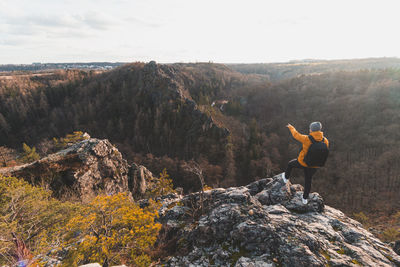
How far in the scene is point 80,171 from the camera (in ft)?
75.9

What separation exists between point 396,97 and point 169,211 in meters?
135

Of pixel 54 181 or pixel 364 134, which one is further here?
pixel 364 134

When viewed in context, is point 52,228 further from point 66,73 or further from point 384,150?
point 66,73

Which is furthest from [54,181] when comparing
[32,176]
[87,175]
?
[87,175]

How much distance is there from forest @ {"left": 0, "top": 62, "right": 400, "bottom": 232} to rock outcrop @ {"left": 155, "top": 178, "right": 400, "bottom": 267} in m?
53.2

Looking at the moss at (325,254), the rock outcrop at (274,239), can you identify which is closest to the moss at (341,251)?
the rock outcrop at (274,239)

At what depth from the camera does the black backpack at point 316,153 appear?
293 inches

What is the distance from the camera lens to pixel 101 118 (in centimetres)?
11494

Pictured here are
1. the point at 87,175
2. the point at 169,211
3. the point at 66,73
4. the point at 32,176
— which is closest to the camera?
the point at 169,211

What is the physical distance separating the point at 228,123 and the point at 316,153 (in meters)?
103

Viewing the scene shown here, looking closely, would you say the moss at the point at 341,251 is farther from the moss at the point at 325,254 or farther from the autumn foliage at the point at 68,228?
the autumn foliage at the point at 68,228

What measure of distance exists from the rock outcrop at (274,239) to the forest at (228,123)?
175 ft

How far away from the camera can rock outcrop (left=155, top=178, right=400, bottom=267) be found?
683 cm

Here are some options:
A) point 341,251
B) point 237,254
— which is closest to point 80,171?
point 237,254
